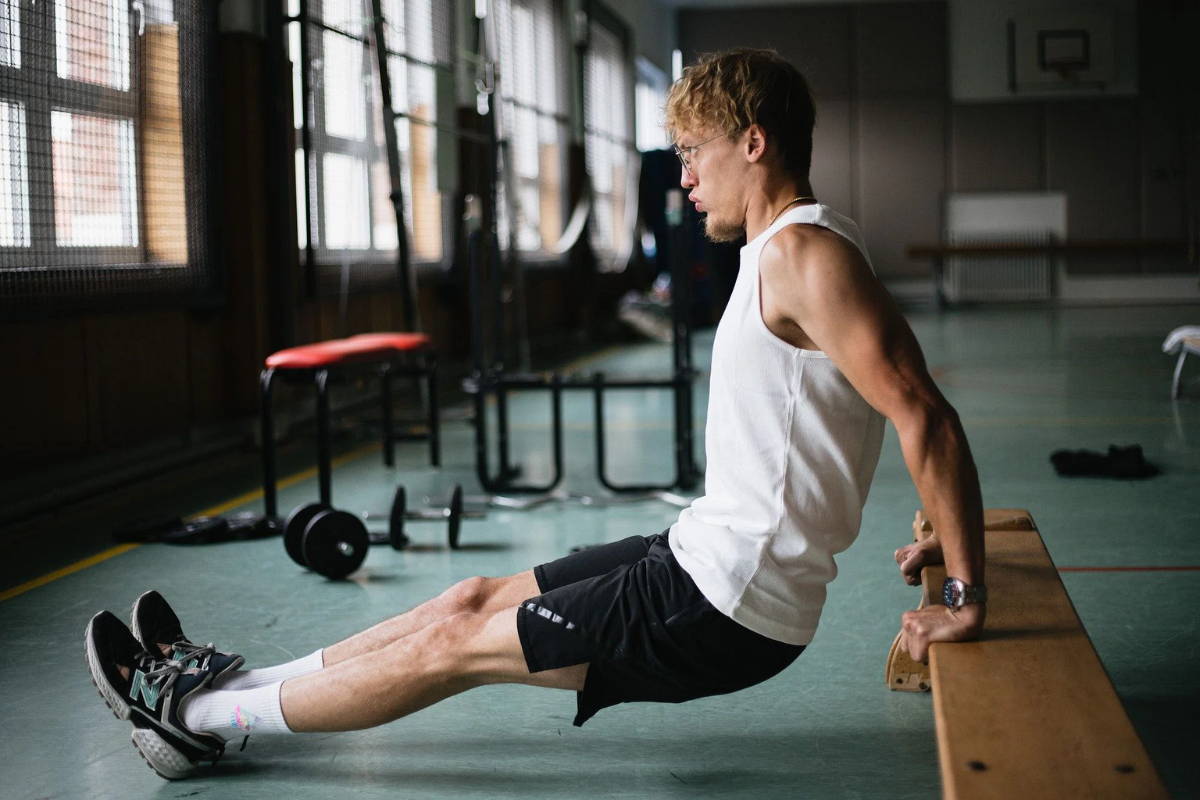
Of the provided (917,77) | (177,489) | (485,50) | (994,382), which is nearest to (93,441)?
(177,489)

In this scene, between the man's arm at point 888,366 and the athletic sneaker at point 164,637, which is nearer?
the man's arm at point 888,366

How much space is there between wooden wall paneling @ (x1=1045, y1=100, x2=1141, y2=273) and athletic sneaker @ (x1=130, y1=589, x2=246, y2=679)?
16.5m

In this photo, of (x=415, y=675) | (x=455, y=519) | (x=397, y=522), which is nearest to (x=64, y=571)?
(x=397, y=522)

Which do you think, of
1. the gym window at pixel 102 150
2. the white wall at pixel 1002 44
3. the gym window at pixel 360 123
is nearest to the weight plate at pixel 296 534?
the gym window at pixel 102 150

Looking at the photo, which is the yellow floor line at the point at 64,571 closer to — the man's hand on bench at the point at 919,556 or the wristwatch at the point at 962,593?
the man's hand on bench at the point at 919,556

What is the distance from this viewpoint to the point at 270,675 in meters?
2.19

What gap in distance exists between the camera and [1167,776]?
2.17m

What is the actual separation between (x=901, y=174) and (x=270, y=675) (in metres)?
16.4

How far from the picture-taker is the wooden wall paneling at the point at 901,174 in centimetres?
1750

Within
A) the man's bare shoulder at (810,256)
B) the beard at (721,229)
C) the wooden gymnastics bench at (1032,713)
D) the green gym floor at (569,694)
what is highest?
the beard at (721,229)

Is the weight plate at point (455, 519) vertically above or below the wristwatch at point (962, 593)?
below

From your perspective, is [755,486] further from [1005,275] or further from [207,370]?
[1005,275]

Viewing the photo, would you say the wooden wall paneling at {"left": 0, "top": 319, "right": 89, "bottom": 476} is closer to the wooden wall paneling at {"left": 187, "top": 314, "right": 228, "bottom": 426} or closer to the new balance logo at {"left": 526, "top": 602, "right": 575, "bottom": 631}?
the wooden wall paneling at {"left": 187, "top": 314, "right": 228, "bottom": 426}

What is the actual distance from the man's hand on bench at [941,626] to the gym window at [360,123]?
466 cm
